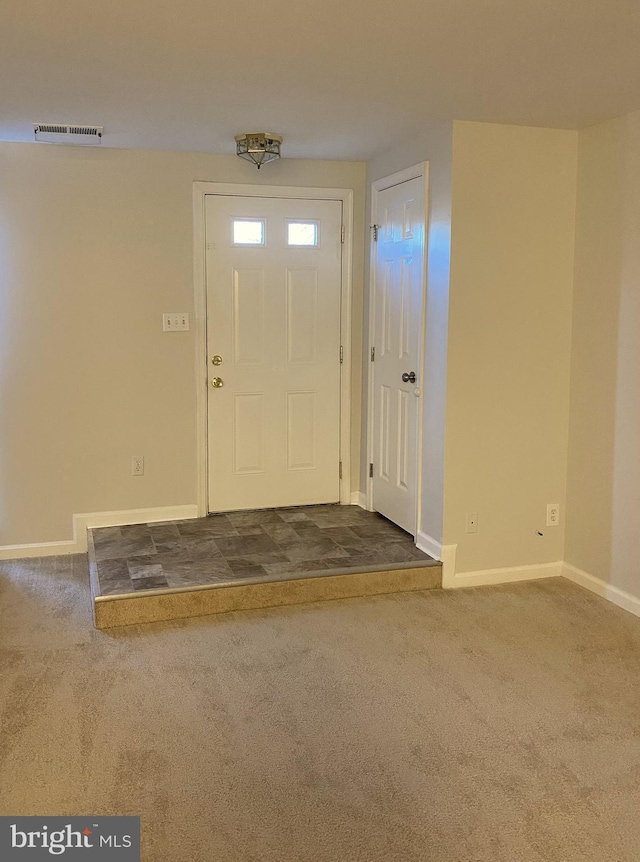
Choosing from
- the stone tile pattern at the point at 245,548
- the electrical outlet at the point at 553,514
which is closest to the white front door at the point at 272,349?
the stone tile pattern at the point at 245,548

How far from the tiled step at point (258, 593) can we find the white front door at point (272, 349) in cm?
123

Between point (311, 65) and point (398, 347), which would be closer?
point (311, 65)

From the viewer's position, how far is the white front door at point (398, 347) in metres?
4.25

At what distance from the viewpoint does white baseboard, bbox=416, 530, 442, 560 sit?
407cm

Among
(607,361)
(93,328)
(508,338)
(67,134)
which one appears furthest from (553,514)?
(67,134)

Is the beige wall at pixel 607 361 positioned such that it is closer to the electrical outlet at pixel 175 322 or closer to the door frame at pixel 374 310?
the door frame at pixel 374 310

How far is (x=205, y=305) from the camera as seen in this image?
15.5 feet

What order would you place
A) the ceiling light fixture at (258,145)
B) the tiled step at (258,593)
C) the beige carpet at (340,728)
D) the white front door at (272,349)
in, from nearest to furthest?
the beige carpet at (340,728)
the tiled step at (258,593)
the ceiling light fixture at (258,145)
the white front door at (272,349)

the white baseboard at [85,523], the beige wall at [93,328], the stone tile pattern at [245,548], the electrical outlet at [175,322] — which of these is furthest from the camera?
the electrical outlet at [175,322]

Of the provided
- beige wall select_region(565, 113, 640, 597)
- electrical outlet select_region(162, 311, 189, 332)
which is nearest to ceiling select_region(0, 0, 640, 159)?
beige wall select_region(565, 113, 640, 597)

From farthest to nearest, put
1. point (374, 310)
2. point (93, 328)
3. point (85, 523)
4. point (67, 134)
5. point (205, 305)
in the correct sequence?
1. point (374, 310)
2. point (205, 305)
3. point (85, 523)
4. point (93, 328)
5. point (67, 134)

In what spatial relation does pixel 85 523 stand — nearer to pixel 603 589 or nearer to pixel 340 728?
pixel 340 728

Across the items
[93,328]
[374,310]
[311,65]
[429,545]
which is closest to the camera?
[311,65]

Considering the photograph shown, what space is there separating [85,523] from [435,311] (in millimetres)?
2340
